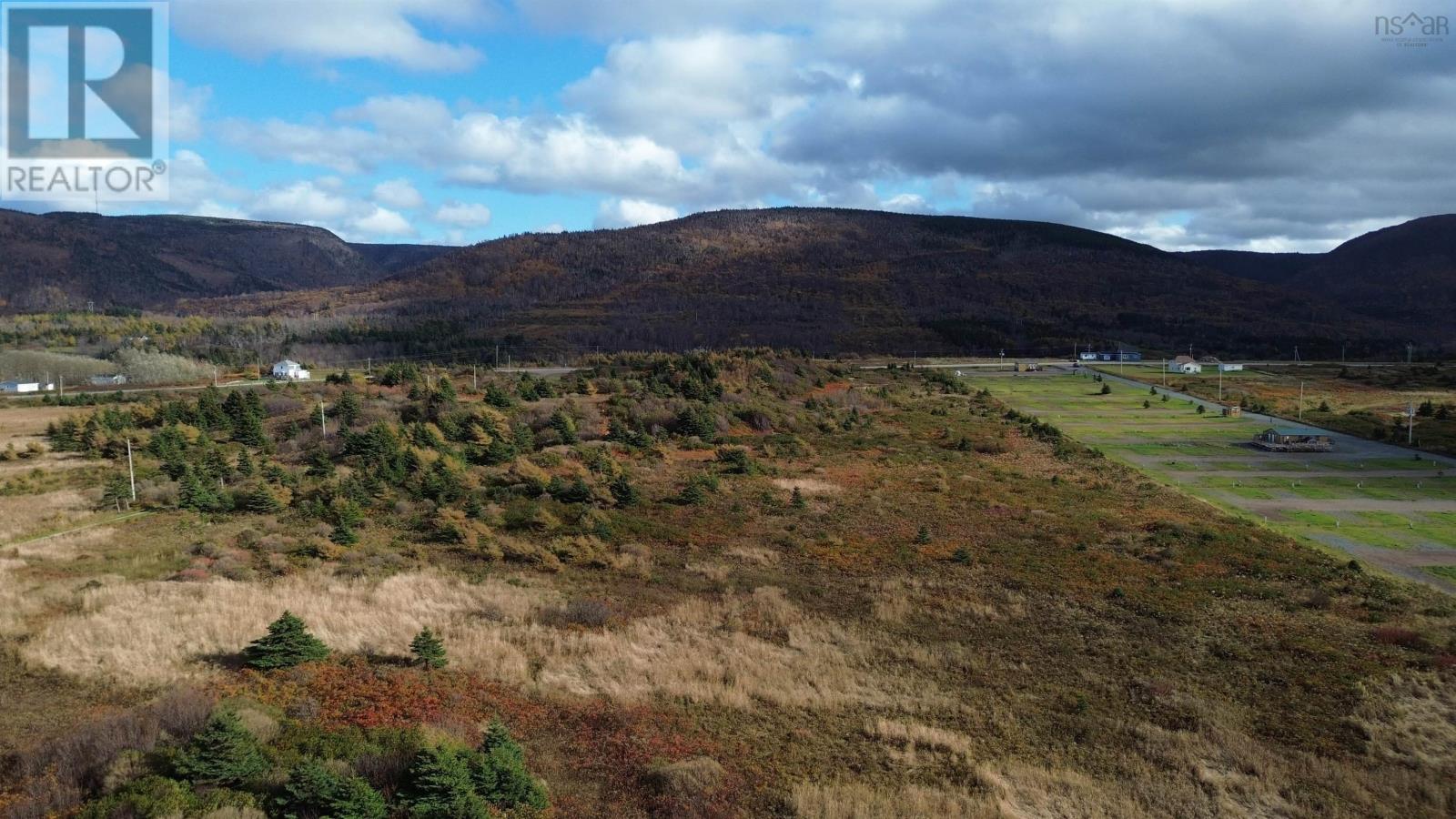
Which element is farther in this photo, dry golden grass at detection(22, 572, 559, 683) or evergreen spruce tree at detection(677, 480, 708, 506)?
evergreen spruce tree at detection(677, 480, 708, 506)

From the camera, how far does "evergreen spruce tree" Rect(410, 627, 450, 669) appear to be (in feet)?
50.3

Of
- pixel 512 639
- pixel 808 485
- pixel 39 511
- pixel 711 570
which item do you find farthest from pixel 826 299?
pixel 512 639

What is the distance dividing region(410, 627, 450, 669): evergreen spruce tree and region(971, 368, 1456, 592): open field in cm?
2623

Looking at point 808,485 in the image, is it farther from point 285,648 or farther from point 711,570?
point 285,648

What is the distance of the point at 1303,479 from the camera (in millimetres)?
38875

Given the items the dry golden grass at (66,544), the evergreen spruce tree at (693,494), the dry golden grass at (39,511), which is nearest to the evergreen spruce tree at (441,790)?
the dry golden grass at (66,544)

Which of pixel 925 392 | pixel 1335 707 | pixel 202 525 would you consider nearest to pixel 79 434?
pixel 202 525

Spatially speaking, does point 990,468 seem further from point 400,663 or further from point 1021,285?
point 1021,285

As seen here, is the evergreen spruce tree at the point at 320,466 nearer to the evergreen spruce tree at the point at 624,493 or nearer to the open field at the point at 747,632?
the open field at the point at 747,632

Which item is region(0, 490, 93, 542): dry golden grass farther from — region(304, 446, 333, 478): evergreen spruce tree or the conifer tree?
the conifer tree

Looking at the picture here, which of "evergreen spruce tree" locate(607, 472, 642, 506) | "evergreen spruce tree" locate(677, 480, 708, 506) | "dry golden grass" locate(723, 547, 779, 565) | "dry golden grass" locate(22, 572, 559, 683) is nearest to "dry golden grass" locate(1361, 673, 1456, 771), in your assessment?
"dry golden grass" locate(723, 547, 779, 565)

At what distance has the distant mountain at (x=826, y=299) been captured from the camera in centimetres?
12950

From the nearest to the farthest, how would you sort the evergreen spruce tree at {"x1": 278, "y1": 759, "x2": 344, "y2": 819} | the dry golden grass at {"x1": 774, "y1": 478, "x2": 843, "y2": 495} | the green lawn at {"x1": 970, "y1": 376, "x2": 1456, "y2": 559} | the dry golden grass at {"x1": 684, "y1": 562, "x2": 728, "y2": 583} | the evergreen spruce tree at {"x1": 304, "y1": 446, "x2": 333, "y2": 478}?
the evergreen spruce tree at {"x1": 278, "y1": 759, "x2": 344, "y2": 819} → the dry golden grass at {"x1": 684, "y1": 562, "x2": 728, "y2": 583} → the green lawn at {"x1": 970, "y1": 376, "x2": 1456, "y2": 559} → the evergreen spruce tree at {"x1": 304, "y1": 446, "x2": 333, "y2": 478} → the dry golden grass at {"x1": 774, "y1": 478, "x2": 843, "y2": 495}

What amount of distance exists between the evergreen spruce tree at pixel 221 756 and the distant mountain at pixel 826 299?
106m
